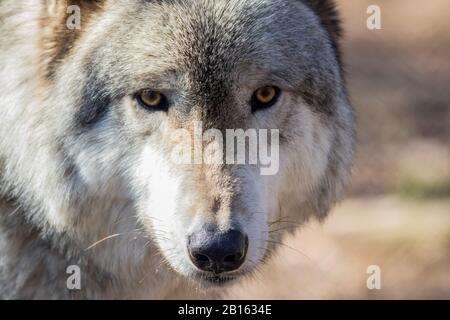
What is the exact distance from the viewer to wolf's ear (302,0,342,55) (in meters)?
4.40

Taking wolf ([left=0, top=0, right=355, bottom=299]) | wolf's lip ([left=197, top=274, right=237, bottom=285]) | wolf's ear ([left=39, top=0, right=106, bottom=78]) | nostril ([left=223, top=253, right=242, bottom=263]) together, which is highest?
wolf's ear ([left=39, top=0, right=106, bottom=78])

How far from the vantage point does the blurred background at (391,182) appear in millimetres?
6462

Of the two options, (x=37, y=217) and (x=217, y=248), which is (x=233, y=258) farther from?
(x=37, y=217)

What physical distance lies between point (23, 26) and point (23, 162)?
1.98ft

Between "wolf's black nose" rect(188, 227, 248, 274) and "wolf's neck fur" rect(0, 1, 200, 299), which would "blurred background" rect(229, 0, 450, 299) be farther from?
"wolf's black nose" rect(188, 227, 248, 274)

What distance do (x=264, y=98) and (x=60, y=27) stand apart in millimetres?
948

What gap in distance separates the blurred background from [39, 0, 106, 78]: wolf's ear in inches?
62.3

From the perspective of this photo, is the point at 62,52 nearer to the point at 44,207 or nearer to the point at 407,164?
the point at 44,207

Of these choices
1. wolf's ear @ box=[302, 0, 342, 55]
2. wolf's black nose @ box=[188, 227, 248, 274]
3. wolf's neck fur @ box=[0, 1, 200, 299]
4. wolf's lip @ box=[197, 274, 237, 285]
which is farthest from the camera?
wolf's ear @ box=[302, 0, 342, 55]

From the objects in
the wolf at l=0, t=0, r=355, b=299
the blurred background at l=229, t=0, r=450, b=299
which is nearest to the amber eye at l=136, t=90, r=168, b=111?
the wolf at l=0, t=0, r=355, b=299

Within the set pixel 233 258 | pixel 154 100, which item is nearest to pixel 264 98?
pixel 154 100

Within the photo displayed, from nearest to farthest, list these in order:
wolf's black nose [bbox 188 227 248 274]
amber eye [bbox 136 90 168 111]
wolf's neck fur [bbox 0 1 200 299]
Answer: wolf's black nose [bbox 188 227 248 274], amber eye [bbox 136 90 168 111], wolf's neck fur [bbox 0 1 200 299]

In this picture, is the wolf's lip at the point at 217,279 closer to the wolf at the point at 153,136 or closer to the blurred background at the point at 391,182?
the wolf at the point at 153,136

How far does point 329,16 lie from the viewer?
447cm
